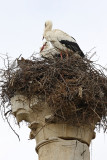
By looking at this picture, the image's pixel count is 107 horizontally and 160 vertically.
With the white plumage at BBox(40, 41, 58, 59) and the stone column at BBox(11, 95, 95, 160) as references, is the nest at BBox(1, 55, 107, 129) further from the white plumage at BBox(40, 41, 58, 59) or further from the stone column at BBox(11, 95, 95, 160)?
the white plumage at BBox(40, 41, 58, 59)

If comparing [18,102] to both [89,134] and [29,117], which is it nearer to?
[29,117]

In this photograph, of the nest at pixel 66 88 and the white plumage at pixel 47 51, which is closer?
the nest at pixel 66 88

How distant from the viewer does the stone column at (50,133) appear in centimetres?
708

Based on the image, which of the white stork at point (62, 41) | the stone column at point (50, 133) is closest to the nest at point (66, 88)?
the stone column at point (50, 133)

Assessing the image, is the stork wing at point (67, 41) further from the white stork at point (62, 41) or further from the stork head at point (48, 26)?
the stork head at point (48, 26)

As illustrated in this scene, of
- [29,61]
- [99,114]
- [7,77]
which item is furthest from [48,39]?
[99,114]

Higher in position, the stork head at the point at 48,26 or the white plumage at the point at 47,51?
the stork head at the point at 48,26

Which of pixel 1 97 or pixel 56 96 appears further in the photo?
pixel 1 97

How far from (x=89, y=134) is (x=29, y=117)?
108cm

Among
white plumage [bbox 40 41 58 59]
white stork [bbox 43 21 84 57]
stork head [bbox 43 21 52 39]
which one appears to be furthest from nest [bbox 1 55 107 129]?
stork head [bbox 43 21 52 39]

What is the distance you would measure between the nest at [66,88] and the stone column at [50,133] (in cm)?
12

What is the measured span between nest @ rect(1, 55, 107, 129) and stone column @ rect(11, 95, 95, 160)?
118mm

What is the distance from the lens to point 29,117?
25.0 ft

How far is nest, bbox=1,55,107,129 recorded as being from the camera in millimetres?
7395
